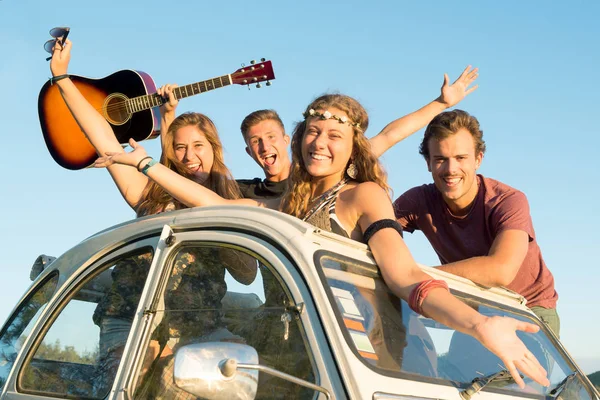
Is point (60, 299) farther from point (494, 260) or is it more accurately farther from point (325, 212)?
point (494, 260)

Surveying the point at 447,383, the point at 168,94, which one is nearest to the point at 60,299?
the point at 447,383

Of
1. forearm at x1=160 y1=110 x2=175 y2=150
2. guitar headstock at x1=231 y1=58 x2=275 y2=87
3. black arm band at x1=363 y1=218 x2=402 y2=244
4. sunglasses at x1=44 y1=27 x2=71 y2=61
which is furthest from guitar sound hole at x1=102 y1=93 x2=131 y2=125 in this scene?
black arm band at x1=363 y1=218 x2=402 y2=244

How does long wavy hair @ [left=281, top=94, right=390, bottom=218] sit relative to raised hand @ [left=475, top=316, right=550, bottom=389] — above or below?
above

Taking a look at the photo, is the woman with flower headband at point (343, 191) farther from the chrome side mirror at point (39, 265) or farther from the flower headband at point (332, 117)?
the chrome side mirror at point (39, 265)

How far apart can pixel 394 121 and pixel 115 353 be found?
2546mm

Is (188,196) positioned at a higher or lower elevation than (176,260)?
higher

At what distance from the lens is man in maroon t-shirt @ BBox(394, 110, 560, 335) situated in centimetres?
437

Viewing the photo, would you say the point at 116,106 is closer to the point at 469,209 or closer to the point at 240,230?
the point at 469,209

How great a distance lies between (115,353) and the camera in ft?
10.1

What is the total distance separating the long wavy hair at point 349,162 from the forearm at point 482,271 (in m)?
0.46

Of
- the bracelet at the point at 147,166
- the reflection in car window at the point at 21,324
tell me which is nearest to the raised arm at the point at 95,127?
the bracelet at the point at 147,166

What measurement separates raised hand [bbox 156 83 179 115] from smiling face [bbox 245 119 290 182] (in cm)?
65

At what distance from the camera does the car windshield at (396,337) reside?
265cm

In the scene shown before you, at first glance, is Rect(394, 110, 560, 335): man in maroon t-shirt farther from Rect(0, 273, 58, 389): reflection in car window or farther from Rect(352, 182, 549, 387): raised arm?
Rect(0, 273, 58, 389): reflection in car window
